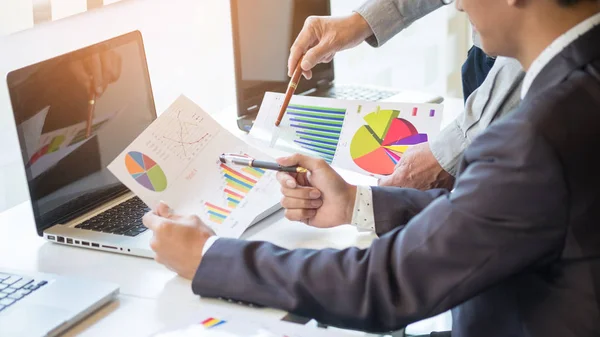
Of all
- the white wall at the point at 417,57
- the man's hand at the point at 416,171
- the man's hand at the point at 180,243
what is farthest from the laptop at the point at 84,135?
the white wall at the point at 417,57

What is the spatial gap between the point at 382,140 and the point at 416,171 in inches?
4.8

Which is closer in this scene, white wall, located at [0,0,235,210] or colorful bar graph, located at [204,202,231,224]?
colorful bar graph, located at [204,202,231,224]

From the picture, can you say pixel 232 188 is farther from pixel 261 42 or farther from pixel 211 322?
pixel 261 42

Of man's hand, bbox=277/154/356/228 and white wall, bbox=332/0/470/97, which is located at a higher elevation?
man's hand, bbox=277/154/356/228

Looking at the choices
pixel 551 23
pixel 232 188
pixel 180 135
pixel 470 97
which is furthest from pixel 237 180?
pixel 551 23

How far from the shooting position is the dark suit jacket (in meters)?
0.96

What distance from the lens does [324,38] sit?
1803 millimetres

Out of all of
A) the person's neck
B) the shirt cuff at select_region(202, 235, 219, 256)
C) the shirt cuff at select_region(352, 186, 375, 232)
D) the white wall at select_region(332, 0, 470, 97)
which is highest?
the person's neck

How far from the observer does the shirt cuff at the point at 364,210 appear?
4.53ft

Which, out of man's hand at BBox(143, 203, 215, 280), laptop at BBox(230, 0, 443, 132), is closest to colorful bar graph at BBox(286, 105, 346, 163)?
laptop at BBox(230, 0, 443, 132)

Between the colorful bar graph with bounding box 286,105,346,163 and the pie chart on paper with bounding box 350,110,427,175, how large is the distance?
5cm

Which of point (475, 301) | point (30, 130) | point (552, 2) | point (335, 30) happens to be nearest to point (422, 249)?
point (475, 301)

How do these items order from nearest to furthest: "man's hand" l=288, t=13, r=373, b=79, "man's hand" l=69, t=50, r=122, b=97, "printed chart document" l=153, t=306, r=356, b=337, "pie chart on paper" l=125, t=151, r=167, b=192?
"printed chart document" l=153, t=306, r=356, b=337 < "pie chart on paper" l=125, t=151, r=167, b=192 < "man's hand" l=69, t=50, r=122, b=97 < "man's hand" l=288, t=13, r=373, b=79

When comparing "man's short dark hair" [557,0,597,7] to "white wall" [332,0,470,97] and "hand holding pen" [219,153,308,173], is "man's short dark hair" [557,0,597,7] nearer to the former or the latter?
"hand holding pen" [219,153,308,173]
